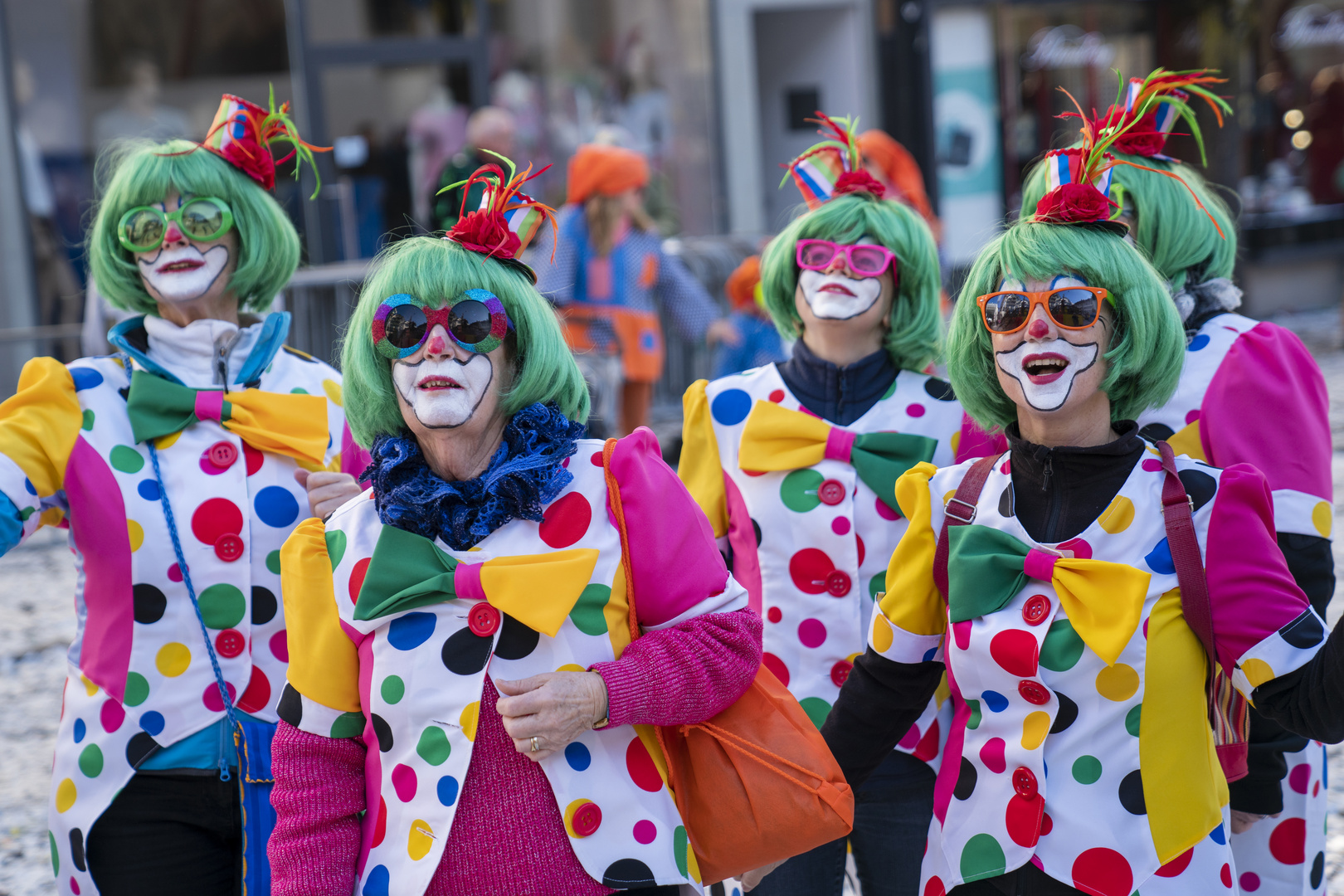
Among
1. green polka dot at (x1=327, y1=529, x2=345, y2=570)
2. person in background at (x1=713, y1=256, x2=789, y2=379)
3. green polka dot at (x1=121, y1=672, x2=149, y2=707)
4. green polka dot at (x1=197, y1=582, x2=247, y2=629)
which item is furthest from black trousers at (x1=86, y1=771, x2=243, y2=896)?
person in background at (x1=713, y1=256, x2=789, y2=379)

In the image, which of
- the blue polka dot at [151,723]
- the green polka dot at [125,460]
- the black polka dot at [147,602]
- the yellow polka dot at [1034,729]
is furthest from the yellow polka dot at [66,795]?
the yellow polka dot at [1034,729]

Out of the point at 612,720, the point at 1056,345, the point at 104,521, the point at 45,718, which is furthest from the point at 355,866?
the point at 45,718

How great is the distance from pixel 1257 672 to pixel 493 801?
1079 millimetres

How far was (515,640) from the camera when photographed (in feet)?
6.32

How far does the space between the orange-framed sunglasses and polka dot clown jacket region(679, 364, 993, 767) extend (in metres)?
0.58

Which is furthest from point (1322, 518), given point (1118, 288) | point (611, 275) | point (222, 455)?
point (611, 275)

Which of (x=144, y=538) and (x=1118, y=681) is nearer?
(x=1118, y=681)

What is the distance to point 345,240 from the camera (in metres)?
10.3

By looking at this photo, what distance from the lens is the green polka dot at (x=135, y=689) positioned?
2.47 meters

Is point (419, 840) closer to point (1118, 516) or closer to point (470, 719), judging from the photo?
point (470, 719)

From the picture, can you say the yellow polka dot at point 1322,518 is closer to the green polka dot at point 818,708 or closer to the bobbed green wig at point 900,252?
the bobbed green wig at point 900,252

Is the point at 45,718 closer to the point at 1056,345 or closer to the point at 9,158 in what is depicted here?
the point at 1056,345

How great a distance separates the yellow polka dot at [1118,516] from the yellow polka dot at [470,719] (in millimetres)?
944

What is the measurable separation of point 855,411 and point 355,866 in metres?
1.43
